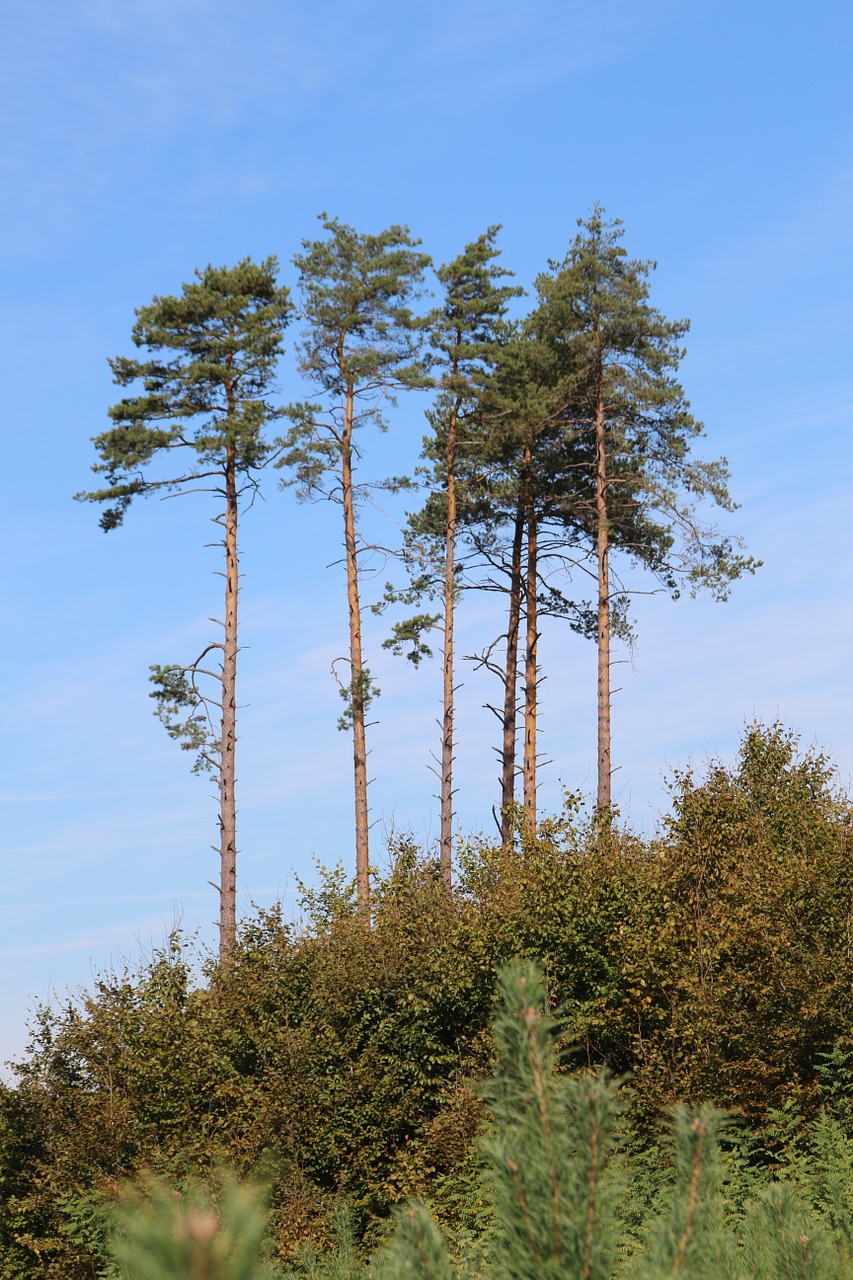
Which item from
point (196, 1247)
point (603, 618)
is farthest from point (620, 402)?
point (196, 1247)

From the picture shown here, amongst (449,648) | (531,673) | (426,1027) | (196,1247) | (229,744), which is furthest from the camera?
(531,673)

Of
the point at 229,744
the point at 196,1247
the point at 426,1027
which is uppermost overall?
the point at 229,744

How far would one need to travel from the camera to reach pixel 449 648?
3456 centimetres

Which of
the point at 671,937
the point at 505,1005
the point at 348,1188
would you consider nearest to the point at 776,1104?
the point at 671,937

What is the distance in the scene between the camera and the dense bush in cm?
2152

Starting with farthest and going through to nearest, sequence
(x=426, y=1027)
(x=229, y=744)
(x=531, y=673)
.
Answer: (x=531, y=673) < (x=229, y=744) < (x=426, y=1027)

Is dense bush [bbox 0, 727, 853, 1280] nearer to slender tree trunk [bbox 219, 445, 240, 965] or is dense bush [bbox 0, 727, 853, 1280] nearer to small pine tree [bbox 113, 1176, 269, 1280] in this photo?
slender tree trunk [bbox 219, 445, 240, 965]

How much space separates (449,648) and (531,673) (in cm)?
347

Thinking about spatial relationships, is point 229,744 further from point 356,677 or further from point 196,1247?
point 196,1247

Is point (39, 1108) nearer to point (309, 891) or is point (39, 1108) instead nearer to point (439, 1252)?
point (309, 891)

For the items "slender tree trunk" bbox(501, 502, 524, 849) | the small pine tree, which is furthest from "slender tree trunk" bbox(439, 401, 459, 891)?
the small pine tree

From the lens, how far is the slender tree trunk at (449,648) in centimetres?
3375

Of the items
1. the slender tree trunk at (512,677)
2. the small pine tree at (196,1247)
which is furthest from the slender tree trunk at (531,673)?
the small pine tree at (196,1247)

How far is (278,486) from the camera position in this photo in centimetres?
3150
